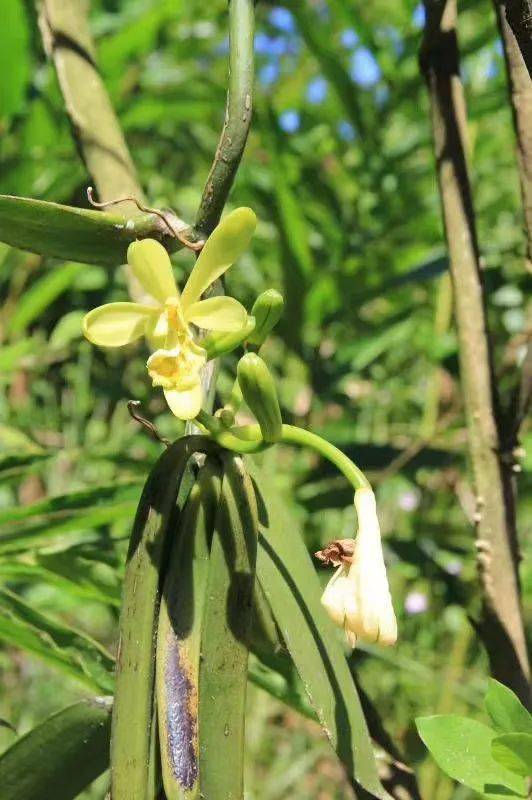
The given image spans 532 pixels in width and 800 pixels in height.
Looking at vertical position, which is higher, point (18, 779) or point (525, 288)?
point (525, 288)

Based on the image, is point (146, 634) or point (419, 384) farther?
point (419, 384)

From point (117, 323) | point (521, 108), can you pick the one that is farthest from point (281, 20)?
point (117, 323)

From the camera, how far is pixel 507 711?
31 cm

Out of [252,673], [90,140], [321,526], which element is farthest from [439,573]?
[90,140]

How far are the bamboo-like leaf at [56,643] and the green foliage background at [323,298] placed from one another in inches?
9.0

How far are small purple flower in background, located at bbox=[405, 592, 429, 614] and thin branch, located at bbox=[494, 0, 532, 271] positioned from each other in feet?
1.78

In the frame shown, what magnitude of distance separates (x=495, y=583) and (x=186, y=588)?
0.63 ft

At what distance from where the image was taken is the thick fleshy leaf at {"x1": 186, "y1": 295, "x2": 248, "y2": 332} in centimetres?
31

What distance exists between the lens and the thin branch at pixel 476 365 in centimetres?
45

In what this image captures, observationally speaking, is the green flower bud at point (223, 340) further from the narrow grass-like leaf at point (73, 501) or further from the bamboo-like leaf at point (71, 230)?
the narrow grass-like leaf at point (73, 501)

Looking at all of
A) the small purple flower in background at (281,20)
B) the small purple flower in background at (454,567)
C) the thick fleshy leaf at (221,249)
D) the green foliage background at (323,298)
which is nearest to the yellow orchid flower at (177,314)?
the thick fleshy leaf at (221,249)

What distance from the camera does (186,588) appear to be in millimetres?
314

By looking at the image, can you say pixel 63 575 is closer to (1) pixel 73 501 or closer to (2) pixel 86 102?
(1) pixel 73 501

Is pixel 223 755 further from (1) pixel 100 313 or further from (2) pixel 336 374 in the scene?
(2) pixel 336 374
